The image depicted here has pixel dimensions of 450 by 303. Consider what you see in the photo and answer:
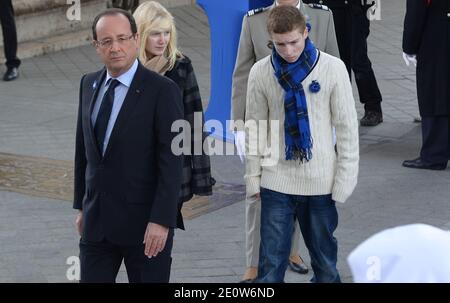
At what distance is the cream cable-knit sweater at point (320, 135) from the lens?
5.30 meters

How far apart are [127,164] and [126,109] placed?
0.79 ft

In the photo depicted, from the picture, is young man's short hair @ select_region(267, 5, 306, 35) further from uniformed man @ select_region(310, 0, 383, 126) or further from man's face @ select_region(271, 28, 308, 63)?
uniformed man @ select_region(310, 0, 383, 126)

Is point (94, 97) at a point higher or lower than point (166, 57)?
lower

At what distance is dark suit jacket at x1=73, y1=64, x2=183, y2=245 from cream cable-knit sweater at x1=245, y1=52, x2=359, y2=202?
76 cm

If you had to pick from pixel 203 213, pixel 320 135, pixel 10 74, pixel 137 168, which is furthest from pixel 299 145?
pixel 10 74

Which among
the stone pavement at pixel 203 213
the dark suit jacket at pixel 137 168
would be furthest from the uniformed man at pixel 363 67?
the dark suit jacket at pixel 137 168

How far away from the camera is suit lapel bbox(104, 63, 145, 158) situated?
15.3 feet

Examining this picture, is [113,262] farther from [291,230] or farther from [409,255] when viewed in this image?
[409,255]

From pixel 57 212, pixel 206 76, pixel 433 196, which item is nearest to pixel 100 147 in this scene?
pixel 57 212

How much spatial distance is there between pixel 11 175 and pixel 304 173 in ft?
12.6

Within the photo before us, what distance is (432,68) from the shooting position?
8867mm

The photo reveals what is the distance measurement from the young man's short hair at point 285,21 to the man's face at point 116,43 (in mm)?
760

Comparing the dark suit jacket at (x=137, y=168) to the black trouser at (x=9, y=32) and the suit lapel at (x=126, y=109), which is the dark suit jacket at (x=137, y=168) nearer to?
the suit lapel at (x=126, y=109)

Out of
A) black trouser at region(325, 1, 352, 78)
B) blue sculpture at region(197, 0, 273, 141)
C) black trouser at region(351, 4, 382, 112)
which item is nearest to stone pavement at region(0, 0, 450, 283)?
black trouser at region(351, 4, 382, 112)
